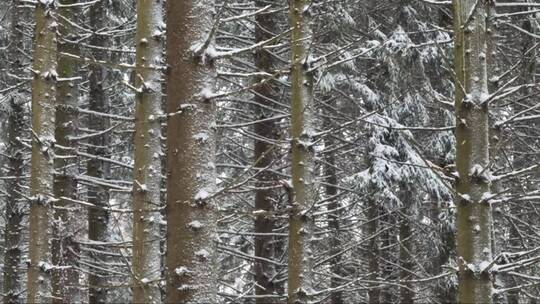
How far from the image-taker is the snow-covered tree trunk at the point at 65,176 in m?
7.99

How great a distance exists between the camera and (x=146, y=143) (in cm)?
696

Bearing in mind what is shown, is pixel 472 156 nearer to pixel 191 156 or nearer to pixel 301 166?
pixel 191 156

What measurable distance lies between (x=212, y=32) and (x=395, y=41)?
7.63 metres

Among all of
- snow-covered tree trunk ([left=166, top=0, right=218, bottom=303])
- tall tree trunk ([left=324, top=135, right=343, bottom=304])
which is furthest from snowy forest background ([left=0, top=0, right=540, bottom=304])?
tall tree trunk ([left=324, top=135, right=343, bottom=304])

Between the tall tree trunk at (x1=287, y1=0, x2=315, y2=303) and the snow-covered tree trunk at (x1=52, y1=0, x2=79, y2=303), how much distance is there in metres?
2.88

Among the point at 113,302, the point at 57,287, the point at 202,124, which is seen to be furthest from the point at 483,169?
the point at 113,302

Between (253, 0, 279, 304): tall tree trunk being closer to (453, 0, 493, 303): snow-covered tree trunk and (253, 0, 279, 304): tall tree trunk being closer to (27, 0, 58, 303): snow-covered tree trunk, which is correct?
(27, 0, 58, 303): snow-covered tree trunk

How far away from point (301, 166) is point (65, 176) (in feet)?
10.8

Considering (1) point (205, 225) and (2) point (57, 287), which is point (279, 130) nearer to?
(2) point (57, 287)

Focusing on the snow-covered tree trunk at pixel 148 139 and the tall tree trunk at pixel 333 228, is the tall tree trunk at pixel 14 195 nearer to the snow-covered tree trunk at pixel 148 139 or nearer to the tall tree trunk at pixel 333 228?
the snow-covered tree trunk at pixel 148 139

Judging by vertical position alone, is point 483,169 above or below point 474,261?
above

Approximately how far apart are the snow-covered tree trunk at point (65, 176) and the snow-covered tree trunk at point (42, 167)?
363 millimetres

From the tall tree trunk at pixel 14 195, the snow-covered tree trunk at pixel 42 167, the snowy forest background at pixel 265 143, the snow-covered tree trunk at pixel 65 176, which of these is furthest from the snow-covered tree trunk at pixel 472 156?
the tall tree trunk at pixel 14 195

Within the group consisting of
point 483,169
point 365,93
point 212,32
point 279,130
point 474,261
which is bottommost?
point 474,261
